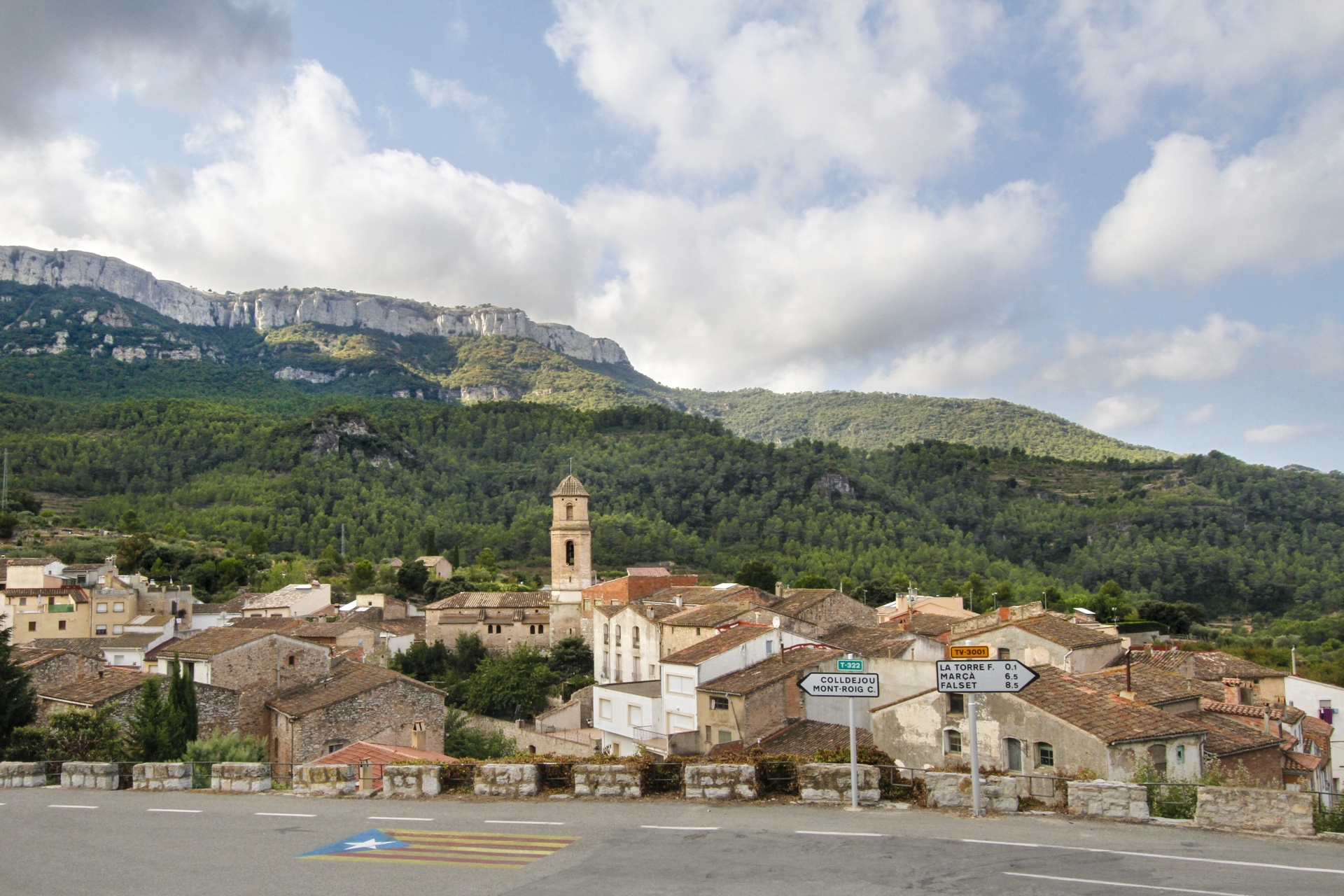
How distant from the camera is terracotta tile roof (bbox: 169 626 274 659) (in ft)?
93.0

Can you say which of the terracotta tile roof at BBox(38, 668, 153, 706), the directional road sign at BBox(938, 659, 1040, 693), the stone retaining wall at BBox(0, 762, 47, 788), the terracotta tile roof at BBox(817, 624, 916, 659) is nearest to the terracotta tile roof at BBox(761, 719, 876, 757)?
the terracotta tile roof at BBox(817, 624, 916, 659)

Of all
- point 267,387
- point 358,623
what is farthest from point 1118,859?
point 267,387

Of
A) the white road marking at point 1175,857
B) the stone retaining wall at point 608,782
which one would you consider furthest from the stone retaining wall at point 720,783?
the white road marking at point 1175,857

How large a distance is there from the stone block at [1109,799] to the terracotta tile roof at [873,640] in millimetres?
17089

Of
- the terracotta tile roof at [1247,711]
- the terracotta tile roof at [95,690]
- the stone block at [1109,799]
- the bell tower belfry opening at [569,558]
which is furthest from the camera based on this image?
the bell tower belfry opening at [569,558]

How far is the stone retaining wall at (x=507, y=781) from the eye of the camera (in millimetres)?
11828

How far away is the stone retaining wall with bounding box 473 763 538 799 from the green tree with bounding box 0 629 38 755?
15.7m

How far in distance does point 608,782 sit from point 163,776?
7268mm

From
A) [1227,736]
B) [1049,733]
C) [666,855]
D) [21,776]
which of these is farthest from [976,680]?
[21,776]

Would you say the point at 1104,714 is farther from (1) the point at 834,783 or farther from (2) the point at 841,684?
(2) the point at 841,684

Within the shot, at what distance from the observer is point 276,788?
45.1 feet

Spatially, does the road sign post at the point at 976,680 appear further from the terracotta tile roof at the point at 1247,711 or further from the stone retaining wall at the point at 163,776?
the terracotta tile roof at the point at 1247,711

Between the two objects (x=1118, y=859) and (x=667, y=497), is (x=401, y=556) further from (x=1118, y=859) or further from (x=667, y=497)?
(x=1118, y=859)

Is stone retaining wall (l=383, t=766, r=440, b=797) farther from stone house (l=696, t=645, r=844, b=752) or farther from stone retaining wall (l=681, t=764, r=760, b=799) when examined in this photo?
stone house (l=696, t=645, r=844, b=752)
